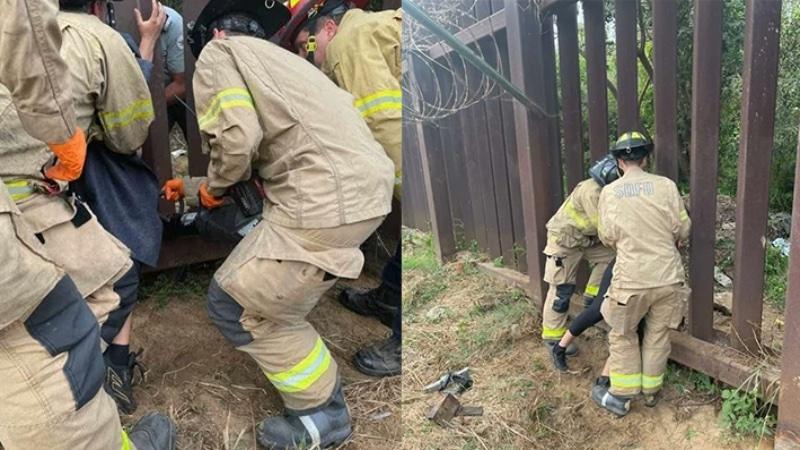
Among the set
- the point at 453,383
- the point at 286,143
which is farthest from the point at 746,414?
the point at 286,143

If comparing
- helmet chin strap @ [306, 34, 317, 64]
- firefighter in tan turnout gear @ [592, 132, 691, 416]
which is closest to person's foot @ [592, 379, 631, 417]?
firefighter in tan turnout gear @ [592, 132, 691, 416]

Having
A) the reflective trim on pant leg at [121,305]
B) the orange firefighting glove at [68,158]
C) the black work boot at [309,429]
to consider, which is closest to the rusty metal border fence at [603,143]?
the black work boot at [309,429]

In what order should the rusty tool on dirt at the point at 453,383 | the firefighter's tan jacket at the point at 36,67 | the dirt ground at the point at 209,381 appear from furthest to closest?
the rusty tool on dirt at the point at 453,383, the dirt ground at the point at 209,381, the firefighter's tan jacket at the point at 36,67

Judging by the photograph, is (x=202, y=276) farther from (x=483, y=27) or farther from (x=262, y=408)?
(x=483, y=27)

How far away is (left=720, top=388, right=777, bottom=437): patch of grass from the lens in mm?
2963

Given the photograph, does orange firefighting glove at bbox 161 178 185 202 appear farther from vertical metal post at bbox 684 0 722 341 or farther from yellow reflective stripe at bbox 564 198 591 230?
vertical metal post at bbox 684 0 722 341

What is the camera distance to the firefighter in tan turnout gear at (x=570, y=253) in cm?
370

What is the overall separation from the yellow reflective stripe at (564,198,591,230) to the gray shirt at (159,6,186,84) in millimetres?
2345

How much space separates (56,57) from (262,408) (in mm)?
1761

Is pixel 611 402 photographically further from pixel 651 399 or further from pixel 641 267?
pixel 641 267

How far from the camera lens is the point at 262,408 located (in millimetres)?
2848

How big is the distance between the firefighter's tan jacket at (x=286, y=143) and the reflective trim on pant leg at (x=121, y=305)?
1.43 feet

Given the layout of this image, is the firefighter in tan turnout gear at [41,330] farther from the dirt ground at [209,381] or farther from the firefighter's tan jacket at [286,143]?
the dirt ground at [209,381]

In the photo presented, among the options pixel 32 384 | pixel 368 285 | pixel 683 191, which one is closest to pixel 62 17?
pixel 32 384
